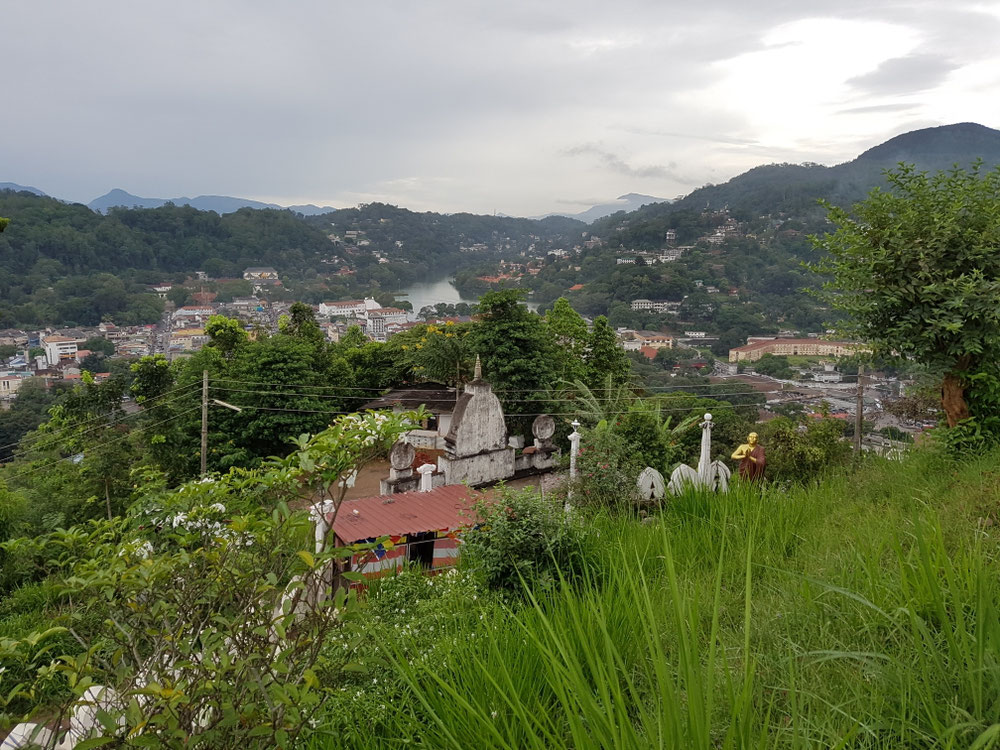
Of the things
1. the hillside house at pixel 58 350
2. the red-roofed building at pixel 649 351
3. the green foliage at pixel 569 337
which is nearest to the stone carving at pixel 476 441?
the green foliage at pixel 569 337

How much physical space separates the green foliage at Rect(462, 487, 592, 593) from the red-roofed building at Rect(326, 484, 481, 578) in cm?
141

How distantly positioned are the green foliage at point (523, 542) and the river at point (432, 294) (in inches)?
2666

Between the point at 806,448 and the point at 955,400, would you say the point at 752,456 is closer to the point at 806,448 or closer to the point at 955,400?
the point at 806,448

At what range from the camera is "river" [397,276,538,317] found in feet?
249

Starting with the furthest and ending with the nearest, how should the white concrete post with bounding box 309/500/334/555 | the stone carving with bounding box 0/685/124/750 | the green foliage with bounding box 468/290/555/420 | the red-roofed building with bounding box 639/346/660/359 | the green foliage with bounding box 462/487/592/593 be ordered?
1. the red-roofed building with bounding box 639/346/660/359
2. the green foliage with bounding box 468/290/555/420
3. the green foliage with bounding box 462/487/592/593
4. the white concrete post with bounding box 309/500/334/555
5. the stone carving with bounding box 0/685/124/750

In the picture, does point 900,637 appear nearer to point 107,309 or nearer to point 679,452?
point 679,452

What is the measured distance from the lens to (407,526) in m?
5.50

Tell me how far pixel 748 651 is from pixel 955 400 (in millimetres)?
4282

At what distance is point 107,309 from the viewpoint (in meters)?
56.3

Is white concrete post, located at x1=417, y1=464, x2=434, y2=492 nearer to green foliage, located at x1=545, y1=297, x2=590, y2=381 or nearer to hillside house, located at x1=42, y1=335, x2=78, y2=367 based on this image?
green foliage, located at x1=545, y1=297, x2=590, y2=381

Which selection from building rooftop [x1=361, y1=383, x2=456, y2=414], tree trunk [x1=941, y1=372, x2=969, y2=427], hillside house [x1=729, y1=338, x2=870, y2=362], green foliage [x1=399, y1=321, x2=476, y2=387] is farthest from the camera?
hillside house [x1=729, y1=338, x2=870, y2=362]

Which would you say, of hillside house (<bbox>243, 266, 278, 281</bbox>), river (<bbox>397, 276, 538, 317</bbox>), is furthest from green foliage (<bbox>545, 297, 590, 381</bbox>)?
hillside house (<bbox>243, 266, 278, 281</bbox>)

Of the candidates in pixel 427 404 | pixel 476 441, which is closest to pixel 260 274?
pixel 427 404

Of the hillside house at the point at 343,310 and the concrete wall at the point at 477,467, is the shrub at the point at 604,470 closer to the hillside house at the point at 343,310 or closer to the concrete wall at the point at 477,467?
the concrete wall at the point at 477,467
